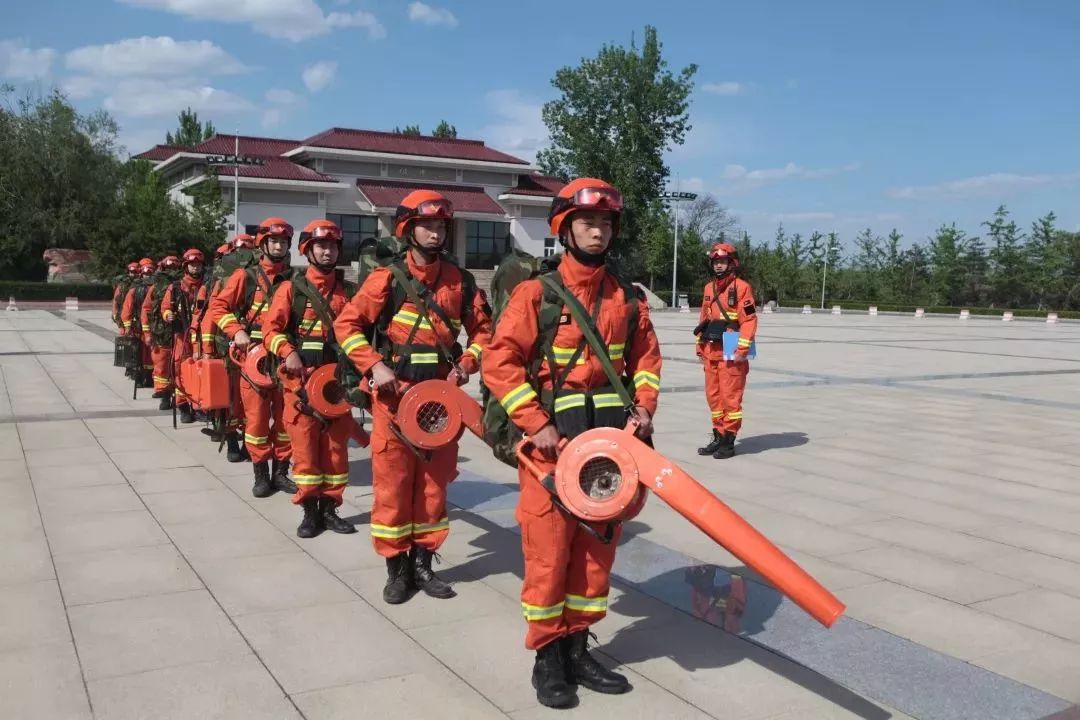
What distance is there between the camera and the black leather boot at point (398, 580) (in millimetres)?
4969

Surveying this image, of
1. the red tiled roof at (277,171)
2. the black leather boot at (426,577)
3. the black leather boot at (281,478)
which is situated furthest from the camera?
the red tiled roof at (277,171)

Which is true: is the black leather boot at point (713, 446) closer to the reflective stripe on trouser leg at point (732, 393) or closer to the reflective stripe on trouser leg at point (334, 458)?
the reflective stripe on trouser leg at point (732, 393)

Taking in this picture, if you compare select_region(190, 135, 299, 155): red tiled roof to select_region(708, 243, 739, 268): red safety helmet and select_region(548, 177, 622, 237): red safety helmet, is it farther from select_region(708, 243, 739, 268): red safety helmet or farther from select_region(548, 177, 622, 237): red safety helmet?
select_region(548, 177, 622, 237): red safety helmet

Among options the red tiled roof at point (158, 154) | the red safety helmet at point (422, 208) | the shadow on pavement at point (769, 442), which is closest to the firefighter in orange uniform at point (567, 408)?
the red safety helmet at point (422, 208)

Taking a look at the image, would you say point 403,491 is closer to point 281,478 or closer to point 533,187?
point 281,478

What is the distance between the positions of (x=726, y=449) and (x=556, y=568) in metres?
5.79

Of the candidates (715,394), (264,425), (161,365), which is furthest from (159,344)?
(715,394)

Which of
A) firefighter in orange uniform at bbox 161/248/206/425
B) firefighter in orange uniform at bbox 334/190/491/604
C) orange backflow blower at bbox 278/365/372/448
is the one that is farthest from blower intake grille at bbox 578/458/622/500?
firefighter in orange uniform at bbox 161/248/206/425

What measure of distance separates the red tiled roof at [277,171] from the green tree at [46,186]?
1049cm

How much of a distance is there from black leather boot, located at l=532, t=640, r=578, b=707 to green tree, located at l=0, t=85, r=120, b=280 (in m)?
57.3

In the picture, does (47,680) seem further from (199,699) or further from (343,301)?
(343,301)

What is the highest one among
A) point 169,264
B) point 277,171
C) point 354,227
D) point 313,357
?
point 277,171

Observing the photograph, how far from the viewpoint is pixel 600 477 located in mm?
3654

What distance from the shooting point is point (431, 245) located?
5.04m
